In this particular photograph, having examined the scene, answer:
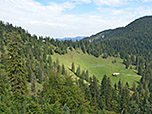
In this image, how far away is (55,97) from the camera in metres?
30.6

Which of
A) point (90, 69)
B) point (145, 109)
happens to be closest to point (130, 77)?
point (90, 69)

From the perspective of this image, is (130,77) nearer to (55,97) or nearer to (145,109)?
(145,109)

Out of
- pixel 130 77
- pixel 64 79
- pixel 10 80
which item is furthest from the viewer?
pixel 130 77

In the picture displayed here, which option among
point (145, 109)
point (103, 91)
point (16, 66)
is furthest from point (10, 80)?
point (145, 109)

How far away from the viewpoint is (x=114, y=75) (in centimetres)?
18112

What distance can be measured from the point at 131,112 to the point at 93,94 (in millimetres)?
21755

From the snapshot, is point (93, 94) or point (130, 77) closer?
point (93, 94)

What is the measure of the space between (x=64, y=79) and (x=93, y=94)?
49.1 meters

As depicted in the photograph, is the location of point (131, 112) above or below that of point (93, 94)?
below

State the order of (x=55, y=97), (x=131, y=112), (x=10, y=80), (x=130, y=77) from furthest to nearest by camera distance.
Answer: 1. (x=130, y=77)
2. (x=131, y=112)
3. (x=10, y=80)
4. (x=55, y=97)

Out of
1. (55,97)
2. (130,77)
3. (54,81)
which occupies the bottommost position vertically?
(130,77)

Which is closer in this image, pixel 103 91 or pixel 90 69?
pixel 103 91

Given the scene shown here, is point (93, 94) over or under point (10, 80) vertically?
under

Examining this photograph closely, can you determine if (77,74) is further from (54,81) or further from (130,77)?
(54,81)
